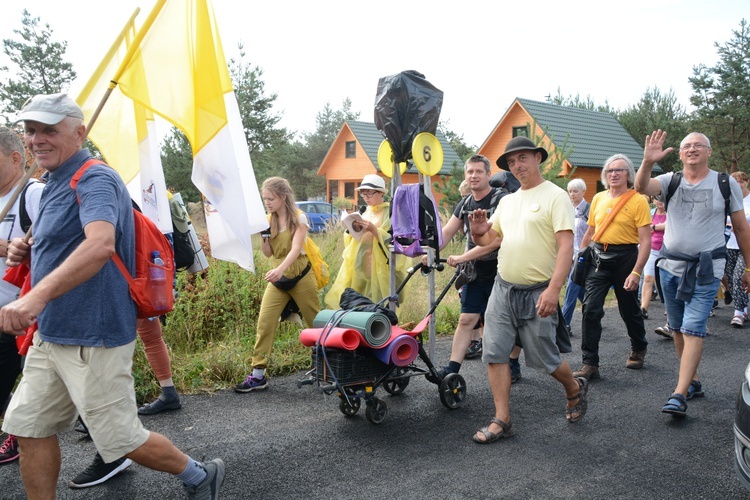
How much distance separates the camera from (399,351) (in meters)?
4.43

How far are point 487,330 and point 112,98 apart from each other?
309 centimetres

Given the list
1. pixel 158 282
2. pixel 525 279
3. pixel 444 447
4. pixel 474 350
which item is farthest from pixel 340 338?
pixel 474 350

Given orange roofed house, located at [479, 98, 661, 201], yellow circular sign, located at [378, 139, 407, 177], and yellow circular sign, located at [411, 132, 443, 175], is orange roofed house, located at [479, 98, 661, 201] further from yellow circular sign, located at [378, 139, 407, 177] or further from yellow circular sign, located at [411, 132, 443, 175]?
yellow circular sign, located at [411, 132, 443, 175]

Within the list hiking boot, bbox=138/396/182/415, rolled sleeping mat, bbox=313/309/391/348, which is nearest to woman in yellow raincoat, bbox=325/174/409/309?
rolled sleeping mat, bbox=313/309/391/348

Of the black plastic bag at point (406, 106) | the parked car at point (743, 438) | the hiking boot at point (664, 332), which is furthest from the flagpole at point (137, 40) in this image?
the hiking boot at point (664, 332)

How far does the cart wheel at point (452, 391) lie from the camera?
15.6 ft

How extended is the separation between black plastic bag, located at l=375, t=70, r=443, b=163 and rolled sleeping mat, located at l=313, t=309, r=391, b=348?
5.16 feet

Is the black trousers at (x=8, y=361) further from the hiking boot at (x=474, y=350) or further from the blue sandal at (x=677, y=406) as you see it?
the blue sandal at (x=677, y=406)

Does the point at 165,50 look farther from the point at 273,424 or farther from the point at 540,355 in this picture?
the point at 540,355

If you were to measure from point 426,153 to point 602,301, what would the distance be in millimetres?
2351

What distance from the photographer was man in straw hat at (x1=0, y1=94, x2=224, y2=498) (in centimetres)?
273

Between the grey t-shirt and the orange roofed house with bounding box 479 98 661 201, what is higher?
the orange roofed house with bounding box 479 98 661 201

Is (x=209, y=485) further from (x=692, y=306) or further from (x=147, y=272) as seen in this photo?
(x=692, y=306)

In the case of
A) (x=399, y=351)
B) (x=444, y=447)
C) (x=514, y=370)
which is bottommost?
(x=444, y=447)
